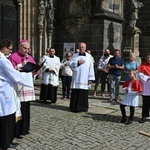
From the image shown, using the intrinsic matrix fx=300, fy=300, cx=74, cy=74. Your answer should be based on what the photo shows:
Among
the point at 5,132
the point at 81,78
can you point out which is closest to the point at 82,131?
the point at 5,132

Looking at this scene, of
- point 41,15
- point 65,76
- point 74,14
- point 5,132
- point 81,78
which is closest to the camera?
point 5,132

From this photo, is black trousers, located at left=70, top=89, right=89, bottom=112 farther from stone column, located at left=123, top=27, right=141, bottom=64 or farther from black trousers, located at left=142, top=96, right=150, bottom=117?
stone column, located at left=123, top=27, right=141, bottom=64

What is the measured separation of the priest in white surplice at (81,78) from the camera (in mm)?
8211

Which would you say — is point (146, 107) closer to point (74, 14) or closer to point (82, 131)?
point (82, 131)

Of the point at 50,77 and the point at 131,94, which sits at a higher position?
the point at 50,77

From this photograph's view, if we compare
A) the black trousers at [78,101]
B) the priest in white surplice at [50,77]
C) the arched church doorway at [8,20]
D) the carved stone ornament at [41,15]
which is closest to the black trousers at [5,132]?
the black trousers at [78,101]

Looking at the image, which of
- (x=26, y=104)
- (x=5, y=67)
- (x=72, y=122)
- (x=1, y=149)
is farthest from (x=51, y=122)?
(x=5, y=67)

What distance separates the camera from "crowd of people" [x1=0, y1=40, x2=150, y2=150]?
480 centimetres

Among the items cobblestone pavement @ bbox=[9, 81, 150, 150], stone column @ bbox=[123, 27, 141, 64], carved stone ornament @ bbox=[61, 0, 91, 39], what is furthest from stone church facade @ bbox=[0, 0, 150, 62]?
cobblestone pavement @ bbox=[9, 81, 150, 150]

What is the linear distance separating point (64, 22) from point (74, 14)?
0.70m

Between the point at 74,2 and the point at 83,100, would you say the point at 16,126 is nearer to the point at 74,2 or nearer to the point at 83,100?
the point at 83,100

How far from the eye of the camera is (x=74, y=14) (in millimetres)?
14836

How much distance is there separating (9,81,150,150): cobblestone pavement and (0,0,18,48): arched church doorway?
5803 mm

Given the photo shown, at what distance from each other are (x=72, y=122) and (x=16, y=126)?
1.60 m
